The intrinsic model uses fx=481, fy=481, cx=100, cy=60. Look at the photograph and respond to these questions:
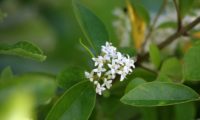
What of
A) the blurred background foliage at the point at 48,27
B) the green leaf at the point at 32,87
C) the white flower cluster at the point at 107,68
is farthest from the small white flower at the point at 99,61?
the blurred background foliage at the point at 48,27

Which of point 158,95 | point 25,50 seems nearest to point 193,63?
point 158,95

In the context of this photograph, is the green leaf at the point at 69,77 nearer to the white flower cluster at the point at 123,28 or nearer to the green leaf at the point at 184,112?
the green leaf at the point at 184,112

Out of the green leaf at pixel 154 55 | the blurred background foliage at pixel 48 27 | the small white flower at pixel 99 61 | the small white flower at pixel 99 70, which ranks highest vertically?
the small white flower at pixel 99 61

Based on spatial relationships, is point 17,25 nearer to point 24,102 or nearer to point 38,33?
point 38,33

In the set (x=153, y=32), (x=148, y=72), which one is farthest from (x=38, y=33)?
(x=148, y=72)

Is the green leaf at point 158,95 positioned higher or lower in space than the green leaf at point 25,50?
lower

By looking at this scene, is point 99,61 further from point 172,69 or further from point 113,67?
point 172,69

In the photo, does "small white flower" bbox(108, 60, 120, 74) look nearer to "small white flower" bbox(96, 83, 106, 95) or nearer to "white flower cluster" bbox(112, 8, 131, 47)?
"small white flower" bbox(96, 83, 106, 95)
